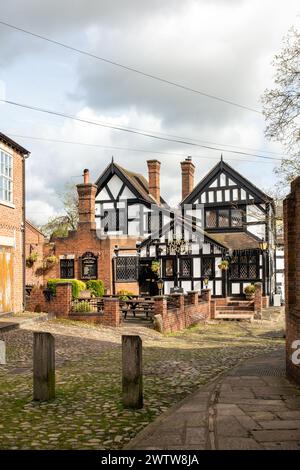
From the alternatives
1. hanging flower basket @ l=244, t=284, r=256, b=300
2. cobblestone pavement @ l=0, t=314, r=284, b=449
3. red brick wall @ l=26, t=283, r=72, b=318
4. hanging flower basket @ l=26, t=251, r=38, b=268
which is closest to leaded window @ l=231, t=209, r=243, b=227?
hanging flower basket @ l=244, t=284, r=256, b=300

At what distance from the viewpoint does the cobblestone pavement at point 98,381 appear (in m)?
5.71

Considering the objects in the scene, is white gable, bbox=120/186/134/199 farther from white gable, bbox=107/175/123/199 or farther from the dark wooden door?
the dark wooden door

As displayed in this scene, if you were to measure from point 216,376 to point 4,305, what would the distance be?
10645 mm

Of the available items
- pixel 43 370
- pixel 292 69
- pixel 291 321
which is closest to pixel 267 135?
pixel 292 69

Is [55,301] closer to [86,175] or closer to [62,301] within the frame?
[62,301]

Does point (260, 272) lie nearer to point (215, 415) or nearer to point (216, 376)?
point (216, 376)

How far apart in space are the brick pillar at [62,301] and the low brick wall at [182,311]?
3317 millimetres

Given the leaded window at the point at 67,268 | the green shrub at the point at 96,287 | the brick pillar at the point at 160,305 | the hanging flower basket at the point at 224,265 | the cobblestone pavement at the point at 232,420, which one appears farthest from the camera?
the leaded window at the point at 67,268

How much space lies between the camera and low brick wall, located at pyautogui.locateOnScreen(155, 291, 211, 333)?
1886cm

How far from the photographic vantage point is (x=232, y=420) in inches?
234

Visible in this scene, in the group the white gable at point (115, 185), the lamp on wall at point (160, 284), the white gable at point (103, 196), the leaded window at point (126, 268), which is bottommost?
the lamp on wall at point (160, 284)

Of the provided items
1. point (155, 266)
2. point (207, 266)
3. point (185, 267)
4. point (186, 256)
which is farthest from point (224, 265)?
point (155, 266)

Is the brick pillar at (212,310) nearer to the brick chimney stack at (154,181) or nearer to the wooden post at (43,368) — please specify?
the brick chimney stack at (154,181)

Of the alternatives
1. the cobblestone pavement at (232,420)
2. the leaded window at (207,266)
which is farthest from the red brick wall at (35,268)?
the cobblestone pavement at (232,420)
